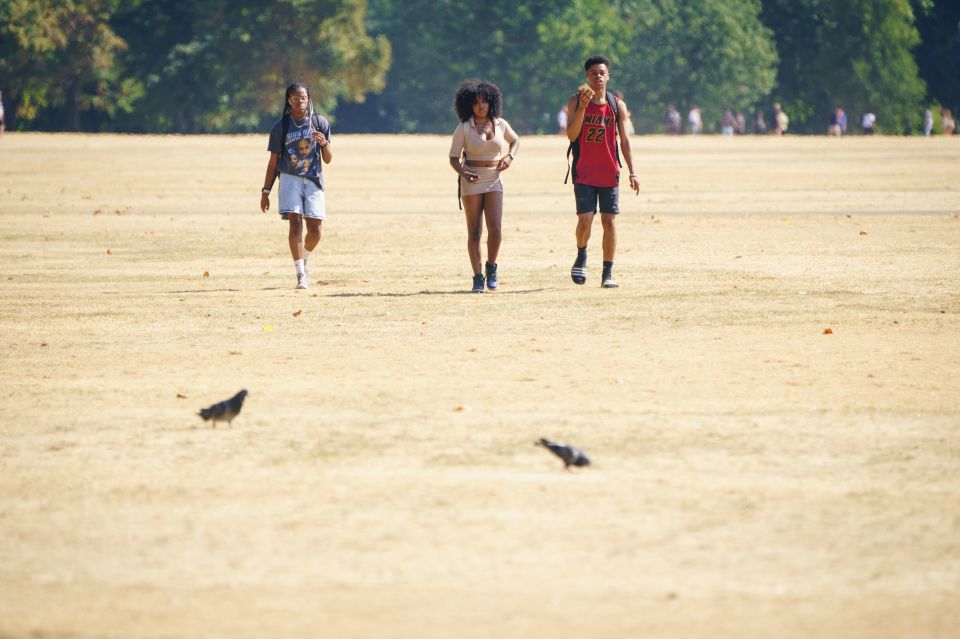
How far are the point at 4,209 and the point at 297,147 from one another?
12039 mm

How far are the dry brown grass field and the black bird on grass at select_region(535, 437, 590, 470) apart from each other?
0.29ft

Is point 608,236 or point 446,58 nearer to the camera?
point 608,236

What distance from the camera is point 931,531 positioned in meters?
6.10

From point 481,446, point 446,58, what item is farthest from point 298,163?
point 446,58

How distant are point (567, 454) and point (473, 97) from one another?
23.2 ft

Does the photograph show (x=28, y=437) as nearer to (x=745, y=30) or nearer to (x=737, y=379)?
(x=737, y=379)

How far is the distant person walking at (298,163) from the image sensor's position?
14125 mm

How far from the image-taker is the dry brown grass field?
17.5ft

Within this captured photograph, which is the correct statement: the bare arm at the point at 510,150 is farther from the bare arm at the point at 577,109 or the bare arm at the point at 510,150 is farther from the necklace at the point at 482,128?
the bare arm at the point at 577,109

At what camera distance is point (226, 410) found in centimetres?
787

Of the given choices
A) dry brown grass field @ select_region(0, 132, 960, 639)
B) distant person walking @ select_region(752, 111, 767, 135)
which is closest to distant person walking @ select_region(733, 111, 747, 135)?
distant person walking @ select_region(752, 111, 767, 135)

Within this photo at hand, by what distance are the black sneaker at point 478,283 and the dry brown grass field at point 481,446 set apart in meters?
0.15

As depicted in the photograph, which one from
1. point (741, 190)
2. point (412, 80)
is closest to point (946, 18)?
point (412, 80)

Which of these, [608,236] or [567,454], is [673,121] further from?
[567,454]
